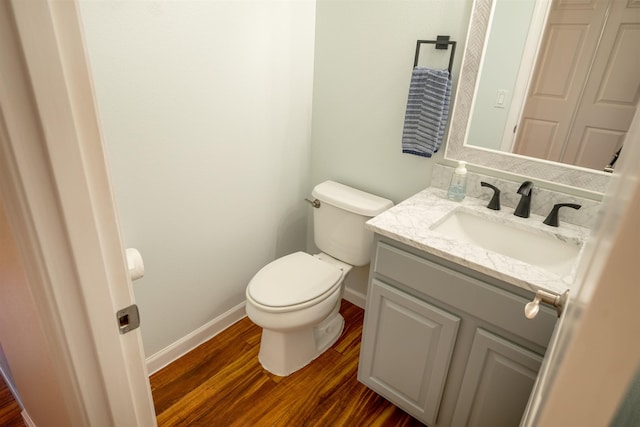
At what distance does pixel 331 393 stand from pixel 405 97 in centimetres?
136

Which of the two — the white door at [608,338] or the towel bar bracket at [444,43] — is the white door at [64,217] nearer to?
the white door at [608,338]

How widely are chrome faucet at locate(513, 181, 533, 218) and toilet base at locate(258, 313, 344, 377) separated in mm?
1026

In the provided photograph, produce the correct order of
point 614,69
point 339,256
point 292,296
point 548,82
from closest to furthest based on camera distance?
point 614,69 → point 548,82 → point 292,296 → point 339,256

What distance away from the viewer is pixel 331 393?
5.48ft

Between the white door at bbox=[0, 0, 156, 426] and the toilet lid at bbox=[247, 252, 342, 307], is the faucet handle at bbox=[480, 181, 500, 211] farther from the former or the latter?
the white door at bbox=[0, 0, 156, 426]

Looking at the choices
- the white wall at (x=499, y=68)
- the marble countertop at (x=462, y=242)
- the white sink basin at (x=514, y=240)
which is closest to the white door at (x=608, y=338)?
the marble countertop at (x=462, y=242)

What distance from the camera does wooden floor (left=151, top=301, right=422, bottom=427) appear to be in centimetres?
155

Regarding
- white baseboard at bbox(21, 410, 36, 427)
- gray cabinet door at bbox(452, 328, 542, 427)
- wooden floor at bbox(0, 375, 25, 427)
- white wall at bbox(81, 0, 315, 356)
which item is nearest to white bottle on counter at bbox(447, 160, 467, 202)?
gray cabinet door at bbox(452, 328, 542, 427)

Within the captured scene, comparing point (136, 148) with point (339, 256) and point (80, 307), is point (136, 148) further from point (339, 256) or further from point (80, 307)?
point (339, 256)

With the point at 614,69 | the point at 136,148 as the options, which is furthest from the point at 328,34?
the point at 614,69

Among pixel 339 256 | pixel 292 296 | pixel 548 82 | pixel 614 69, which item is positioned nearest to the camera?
pixel 614 69

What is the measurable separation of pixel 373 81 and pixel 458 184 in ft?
2.04

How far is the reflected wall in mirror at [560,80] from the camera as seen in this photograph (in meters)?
1.20

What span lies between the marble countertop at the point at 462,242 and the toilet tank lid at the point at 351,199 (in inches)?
8.5
